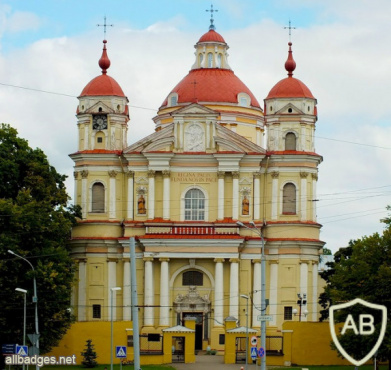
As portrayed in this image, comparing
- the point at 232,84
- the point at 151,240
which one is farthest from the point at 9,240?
the point at 232,84

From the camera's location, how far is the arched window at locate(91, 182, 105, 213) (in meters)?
87.4

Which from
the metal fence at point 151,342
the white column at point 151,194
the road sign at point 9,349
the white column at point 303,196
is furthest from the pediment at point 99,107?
the road sign at point 9,349

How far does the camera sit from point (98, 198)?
3455 inches

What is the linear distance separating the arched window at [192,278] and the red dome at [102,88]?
48.6 feet

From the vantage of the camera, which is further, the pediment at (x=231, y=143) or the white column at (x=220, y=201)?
the pediment at (x=231, y=143)

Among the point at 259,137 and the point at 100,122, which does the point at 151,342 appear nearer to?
the point at 100,122

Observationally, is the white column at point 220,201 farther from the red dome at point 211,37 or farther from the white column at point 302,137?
the red dome at point 211,37

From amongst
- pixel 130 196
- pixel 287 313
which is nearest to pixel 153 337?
pixel 287 313

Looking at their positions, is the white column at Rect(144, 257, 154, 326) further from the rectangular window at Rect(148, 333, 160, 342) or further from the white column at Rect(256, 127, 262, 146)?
the white column at Rect(256, 127, 262, 146)

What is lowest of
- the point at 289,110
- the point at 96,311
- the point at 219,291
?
the point at 96,311

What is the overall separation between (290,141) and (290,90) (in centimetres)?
383

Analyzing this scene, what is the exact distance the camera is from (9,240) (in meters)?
70.1

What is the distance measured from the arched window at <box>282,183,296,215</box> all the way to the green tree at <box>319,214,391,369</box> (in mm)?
18300

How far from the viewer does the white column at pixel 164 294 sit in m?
83.2
